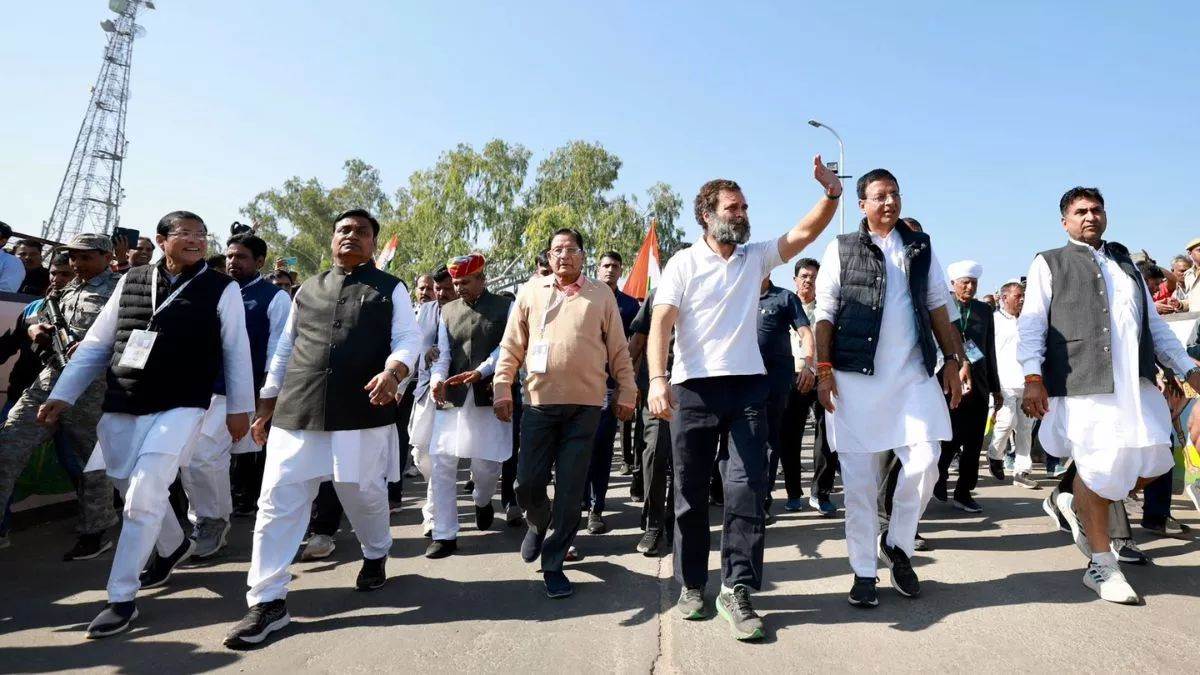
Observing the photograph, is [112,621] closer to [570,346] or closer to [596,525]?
[570,346]

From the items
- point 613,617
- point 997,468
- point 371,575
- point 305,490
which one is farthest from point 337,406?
point 997,468

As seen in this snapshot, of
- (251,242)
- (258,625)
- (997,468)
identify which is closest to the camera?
(258,625)

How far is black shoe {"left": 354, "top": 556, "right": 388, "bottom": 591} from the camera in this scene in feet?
13.7

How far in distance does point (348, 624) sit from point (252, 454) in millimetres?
3513

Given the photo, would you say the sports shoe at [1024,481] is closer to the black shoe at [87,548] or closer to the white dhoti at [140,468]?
the white dhoti at [140,468]

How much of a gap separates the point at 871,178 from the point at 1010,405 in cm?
534

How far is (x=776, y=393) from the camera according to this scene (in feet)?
18.7

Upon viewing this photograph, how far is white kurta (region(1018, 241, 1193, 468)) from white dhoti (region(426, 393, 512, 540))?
356 centimetres

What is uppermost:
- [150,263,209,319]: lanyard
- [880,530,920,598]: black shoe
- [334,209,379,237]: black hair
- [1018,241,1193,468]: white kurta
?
[334,209,379,237]: black hair

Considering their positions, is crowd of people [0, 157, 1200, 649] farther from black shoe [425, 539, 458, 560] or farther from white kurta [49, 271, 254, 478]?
black shoe [425, 539, 458, 560]

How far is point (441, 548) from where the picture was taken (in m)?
4.97

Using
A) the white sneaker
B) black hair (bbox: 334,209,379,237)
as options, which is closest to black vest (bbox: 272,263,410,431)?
black hair (bbox: 334,209,379,237)

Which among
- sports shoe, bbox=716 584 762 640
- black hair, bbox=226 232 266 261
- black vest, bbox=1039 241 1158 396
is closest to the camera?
sports shoe, bbox=716 584 762 640

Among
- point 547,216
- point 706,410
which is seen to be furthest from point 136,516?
point 547,216
